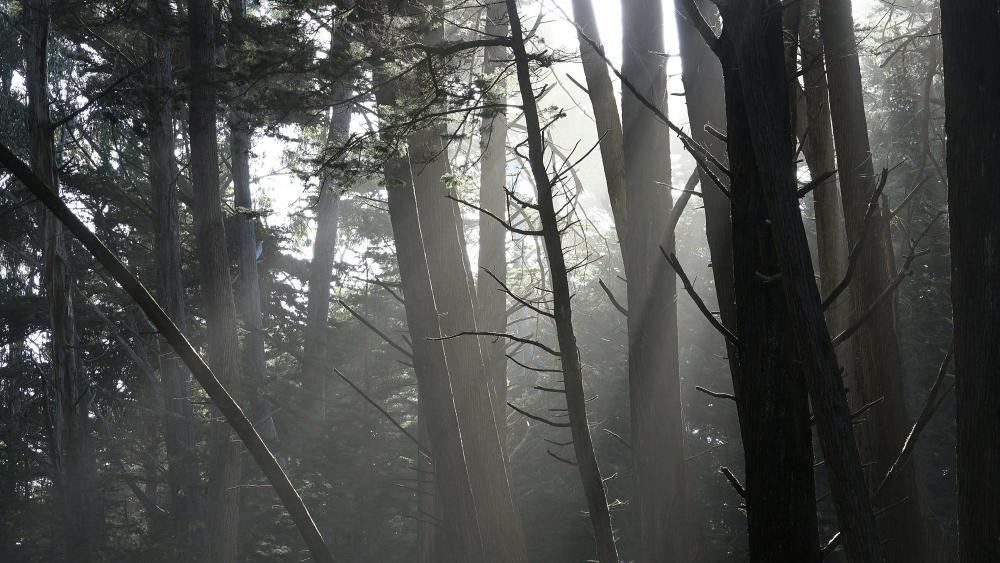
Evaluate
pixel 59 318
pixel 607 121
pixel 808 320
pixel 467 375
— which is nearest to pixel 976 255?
pixel 808 320

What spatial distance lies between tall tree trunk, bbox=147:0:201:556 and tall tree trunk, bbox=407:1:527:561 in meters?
7.71

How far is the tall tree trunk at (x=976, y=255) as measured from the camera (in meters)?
3.22

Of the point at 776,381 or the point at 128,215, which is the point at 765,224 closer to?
the point at 776,381

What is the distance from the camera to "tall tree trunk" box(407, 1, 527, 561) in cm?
673

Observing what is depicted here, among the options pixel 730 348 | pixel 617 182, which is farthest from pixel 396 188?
pixel 730 348

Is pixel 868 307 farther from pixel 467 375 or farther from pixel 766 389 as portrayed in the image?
pixel 766 389

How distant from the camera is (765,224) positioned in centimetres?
288

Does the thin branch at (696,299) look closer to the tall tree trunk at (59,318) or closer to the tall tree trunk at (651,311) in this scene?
the tall tree trunk at (651,311)

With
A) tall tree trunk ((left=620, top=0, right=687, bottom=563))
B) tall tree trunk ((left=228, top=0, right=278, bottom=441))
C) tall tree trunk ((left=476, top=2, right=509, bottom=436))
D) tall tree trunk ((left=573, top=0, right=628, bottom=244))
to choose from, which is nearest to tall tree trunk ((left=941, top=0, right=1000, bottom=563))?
tall tree trunk ((left=620, top=0, right=687, bottom=563))

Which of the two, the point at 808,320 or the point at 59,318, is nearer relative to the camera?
the point at 808,320

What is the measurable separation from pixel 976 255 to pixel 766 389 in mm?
1102

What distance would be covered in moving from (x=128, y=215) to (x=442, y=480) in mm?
15261

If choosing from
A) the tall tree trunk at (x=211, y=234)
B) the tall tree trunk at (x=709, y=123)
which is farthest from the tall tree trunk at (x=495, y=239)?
the tall tree trunk at (x=709, y=123)

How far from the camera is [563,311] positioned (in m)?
3.73
